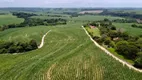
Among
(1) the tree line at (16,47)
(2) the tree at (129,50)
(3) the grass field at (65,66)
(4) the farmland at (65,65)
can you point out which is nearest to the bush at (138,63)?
(4) the farmland at (65,65)

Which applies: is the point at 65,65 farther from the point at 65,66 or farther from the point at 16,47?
the point at 16,47

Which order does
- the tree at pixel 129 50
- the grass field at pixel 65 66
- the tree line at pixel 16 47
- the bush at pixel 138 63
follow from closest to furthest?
the grass field at pixel 65 66, the bush at pixel 138 63, the tree at pixel 129 50, the tree line at pixel 16 47

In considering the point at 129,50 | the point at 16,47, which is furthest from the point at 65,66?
the point at 16,47

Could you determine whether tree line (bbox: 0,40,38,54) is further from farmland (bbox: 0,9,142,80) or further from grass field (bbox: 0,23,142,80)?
grass field (bbox: 0,23,142,80)

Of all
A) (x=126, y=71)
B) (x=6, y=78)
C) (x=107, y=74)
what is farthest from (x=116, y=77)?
(x=6, y=78)

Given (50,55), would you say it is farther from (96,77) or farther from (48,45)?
(96,77)

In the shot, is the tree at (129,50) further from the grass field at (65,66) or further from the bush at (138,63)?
the bush at (138,63)

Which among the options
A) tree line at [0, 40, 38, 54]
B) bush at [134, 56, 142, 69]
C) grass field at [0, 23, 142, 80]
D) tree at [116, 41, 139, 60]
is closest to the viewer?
grass field at [0, 23, 142, 80]

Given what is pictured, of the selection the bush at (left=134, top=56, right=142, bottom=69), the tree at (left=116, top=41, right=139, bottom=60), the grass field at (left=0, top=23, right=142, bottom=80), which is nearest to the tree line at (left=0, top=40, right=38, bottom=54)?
the grass field at (left=0, top=23, right=142, bottom=80)

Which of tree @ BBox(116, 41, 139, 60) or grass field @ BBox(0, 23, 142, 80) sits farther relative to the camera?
tree @ BBox(116, 41, 139, 60)

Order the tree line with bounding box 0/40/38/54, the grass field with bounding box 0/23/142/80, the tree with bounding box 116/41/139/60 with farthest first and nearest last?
the tree line with bounding box 0/40/38/54, the tree with bounding box 116/41/139/60, the grass field with bounding box 0/23/142/80

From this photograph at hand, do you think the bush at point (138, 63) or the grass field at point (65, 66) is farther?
the bush at point (138, 63)
